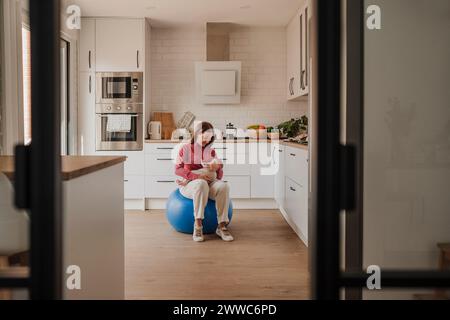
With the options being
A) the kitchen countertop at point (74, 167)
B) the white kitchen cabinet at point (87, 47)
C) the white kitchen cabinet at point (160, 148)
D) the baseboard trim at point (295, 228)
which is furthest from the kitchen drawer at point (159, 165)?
the kitchen countertop at point (74, 167)

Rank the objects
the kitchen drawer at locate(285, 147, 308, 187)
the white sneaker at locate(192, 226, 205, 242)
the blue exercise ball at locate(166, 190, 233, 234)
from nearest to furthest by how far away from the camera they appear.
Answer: the kitchen drawer at locate(285, 147, 308, 187)
the white sneaker at locate(192, 226, 205, 242)
the blue exercise ball at locate(166, 190, 233, 234)

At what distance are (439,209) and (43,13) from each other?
1177mm

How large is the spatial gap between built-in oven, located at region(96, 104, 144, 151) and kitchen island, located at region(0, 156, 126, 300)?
3.02 m

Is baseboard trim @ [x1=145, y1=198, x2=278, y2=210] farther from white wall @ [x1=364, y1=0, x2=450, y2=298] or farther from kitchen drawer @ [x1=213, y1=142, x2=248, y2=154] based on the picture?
white wall @ [x1=364, y1=0, x2=450, y2=298]

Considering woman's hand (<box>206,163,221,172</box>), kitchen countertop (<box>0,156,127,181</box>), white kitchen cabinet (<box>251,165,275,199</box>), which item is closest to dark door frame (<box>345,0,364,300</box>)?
kitchen countertop (<box>0,156,127,181</box>)

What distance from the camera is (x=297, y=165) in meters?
3.79

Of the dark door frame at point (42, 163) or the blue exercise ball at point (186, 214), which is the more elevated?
the dark door frame at point (42, 163)

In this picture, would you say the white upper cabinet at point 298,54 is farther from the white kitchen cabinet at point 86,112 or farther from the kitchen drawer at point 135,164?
the white kitchen cabinet at point 86,112

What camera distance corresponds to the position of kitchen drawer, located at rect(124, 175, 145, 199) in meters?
5.16

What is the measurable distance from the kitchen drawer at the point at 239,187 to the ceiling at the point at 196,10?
2.06 m

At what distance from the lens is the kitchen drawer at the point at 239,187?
519 cm

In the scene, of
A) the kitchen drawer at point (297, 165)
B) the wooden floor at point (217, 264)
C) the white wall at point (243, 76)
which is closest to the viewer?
the wooden floor at point (217, 264)

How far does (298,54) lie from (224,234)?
2.39m

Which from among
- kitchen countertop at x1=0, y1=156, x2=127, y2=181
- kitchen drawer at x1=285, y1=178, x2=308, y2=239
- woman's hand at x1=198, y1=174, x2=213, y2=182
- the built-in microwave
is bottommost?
kitchen drawer at x1=285, y1=178, x2=308, y2=239
